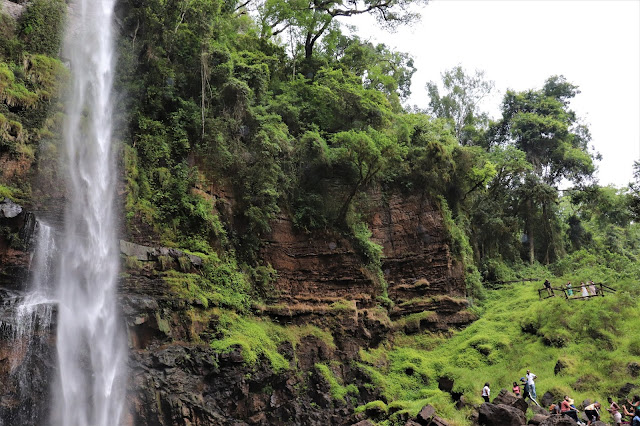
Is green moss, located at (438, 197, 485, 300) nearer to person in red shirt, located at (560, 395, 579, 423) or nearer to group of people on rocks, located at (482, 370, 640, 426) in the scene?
group of people on rocks, located at (482, 370, 640, 426)

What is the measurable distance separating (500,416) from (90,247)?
12.9m

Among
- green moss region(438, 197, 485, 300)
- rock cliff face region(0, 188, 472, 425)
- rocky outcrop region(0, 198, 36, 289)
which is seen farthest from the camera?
green moss region(438, 197, 485, 300)

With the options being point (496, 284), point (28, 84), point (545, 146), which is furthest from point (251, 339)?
point (545, 146)

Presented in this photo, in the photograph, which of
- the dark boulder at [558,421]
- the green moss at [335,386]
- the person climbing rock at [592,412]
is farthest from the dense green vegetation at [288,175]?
the dark boulder at [558,421]

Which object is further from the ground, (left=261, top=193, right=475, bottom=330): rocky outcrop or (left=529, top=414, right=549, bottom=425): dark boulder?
(left=261, top=193, right=475, bottom=330): rocky outcrop

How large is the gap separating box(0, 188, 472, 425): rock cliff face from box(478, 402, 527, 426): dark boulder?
4572mm

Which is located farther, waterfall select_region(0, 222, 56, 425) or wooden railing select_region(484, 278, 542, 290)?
wooden railing select_region(484, 278, 542, 290)

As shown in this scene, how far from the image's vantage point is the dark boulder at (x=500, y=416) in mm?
12030

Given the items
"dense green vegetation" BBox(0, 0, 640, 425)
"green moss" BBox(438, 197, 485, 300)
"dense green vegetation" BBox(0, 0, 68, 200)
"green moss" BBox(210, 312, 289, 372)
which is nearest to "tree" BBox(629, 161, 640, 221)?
"dense green vegetation" BBox(0, 0, 640, 425)

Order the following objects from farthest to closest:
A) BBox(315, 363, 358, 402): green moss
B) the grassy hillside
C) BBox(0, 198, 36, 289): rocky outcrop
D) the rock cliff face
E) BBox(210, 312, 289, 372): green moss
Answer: BBox(315, 363, 358, 402): green moss, the grassy hillside, BBox(210, 312, 289, 372): green moss, the rock cliff face, BBox(0, 198, 36, 289): rocky outcrop

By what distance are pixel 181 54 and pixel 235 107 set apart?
3.67 meters

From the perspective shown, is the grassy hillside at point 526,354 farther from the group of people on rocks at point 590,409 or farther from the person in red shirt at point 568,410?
the person in red shirt at point 568,410

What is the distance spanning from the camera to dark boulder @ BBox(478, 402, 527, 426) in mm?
12030

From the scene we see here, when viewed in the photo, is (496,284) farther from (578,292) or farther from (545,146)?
(545,146)
